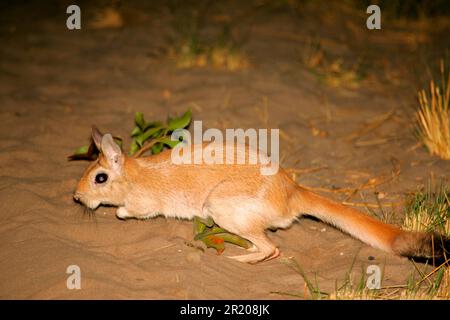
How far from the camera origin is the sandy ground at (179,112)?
4.10 meters

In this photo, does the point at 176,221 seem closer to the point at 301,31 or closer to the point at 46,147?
the point at 46,147

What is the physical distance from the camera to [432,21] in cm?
1088

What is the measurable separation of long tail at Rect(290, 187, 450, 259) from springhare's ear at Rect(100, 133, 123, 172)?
5.66 feet

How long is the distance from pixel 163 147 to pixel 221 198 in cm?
160

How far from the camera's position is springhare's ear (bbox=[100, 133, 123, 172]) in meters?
4.58

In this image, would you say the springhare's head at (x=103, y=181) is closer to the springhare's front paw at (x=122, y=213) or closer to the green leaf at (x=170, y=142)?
the springhare's front paw at (x=122, y=213)

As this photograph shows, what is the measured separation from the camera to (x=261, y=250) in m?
4.59

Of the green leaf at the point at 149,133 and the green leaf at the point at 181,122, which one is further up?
the green leaf at the point at 181,122

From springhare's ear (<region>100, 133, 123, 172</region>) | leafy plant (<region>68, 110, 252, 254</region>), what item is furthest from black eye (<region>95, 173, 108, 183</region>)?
leafy plant (<region>68, 110, 252, 254</region>)

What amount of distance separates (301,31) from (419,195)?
6.06 meters

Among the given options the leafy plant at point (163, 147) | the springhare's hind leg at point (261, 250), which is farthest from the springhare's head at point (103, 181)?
the springhare's hind leg at point (261, 250)

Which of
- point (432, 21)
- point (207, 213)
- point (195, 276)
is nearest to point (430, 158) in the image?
point (207, 213)

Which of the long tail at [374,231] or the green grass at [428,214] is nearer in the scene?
the long tail at [374,231]
